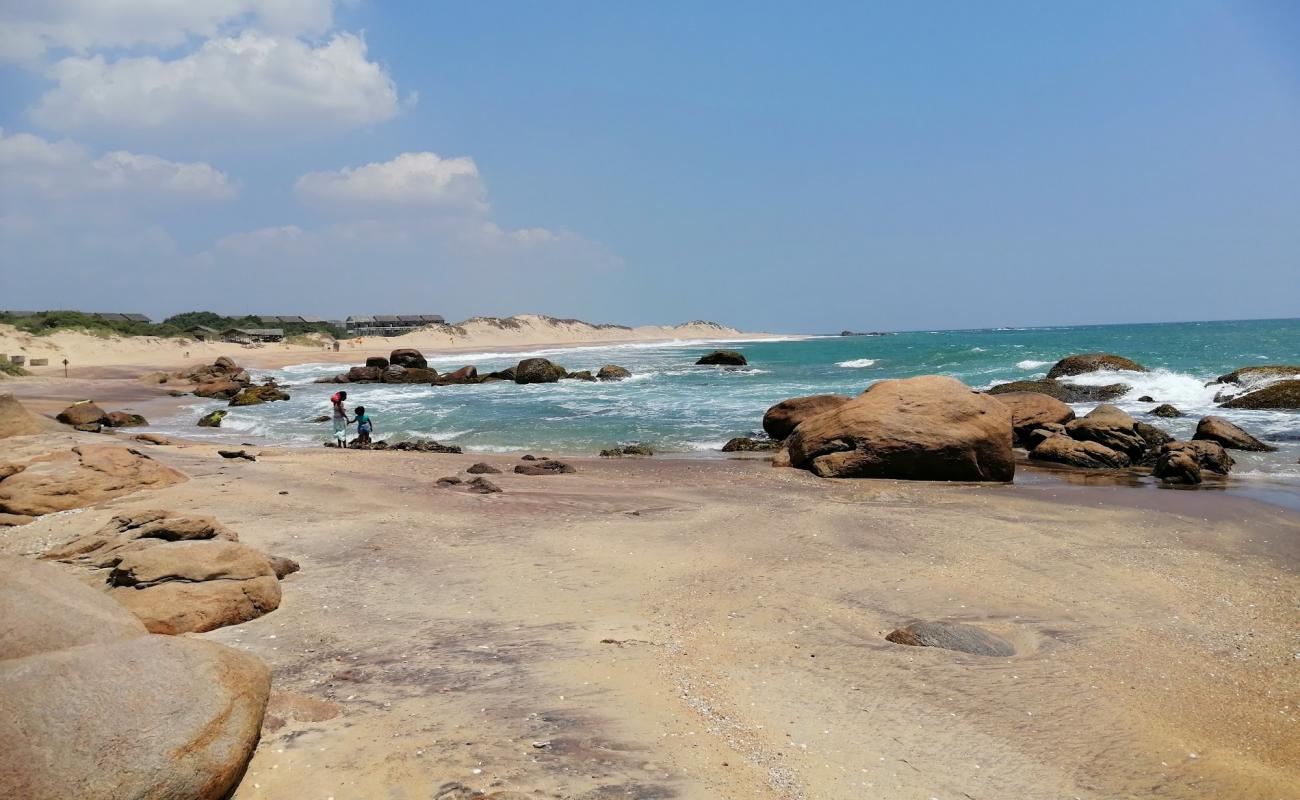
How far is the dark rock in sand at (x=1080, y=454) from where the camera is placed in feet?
45.9

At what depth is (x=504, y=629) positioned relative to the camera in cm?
527

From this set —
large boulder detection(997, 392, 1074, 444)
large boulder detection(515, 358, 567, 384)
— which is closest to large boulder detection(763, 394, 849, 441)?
large boulder detection(997, 392, 1074, 444)

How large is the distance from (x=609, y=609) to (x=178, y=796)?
3112 mm

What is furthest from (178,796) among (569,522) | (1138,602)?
(1138,602)

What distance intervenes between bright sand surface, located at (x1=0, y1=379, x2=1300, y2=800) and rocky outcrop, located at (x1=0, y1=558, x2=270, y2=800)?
0.27m

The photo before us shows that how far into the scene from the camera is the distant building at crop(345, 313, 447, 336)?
100938mm

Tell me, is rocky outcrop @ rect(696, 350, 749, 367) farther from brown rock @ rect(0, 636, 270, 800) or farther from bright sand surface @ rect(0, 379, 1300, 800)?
brown rock @ rect(0, 636, 270, 800)

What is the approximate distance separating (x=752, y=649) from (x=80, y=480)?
7.02 meters

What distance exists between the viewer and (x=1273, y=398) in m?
20.2

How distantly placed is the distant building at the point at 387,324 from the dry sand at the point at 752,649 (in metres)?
94.7

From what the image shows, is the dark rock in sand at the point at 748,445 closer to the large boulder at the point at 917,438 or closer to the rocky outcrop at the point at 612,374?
the large boulder at the point at 917,438

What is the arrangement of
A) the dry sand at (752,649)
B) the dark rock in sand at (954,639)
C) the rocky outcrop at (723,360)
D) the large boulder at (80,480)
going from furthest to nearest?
the rocky outcrop at (723,360) < the large boulder at (80,480) < the dark rock in sand at (954,639) < the dry sand at (752,649)

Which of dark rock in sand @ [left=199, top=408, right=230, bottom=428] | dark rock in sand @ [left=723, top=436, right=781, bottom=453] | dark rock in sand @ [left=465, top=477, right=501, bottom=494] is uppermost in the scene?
dark rock in sand @ [left=465, top=477, right=501, bottom=494]

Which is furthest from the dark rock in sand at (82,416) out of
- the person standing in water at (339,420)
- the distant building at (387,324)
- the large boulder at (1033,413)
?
the distant building at (387,324)
